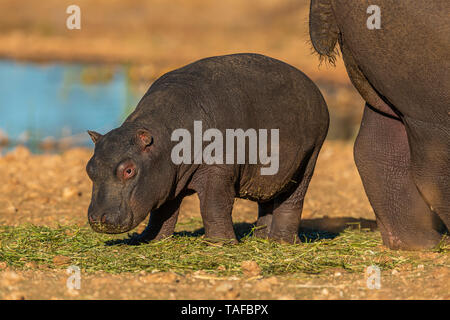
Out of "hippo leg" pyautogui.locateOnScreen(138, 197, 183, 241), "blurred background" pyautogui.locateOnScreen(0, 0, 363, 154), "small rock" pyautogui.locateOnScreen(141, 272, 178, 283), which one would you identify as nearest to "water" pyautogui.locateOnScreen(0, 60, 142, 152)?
"blurred background" pyautogui.locateOnScreen(0, 0, 363, 154)

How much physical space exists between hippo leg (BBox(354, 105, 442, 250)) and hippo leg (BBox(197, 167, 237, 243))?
126cm

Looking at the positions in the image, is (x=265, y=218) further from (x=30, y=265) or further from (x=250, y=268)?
(x=30, y=265)

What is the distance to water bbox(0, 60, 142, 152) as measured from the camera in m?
13.3

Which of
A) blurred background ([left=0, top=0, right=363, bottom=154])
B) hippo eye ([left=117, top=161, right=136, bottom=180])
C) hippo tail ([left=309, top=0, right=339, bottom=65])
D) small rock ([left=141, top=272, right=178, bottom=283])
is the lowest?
small rock ([left=141, top=272, right=178, bottom=283])

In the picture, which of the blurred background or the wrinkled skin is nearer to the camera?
the wrinkled skin

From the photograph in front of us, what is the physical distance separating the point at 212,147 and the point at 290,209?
48.4 inches

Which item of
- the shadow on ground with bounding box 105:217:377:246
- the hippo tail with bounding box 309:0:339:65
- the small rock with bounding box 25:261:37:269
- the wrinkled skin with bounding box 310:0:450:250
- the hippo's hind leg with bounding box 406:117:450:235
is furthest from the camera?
the shadow on ground with bounding box 105:217:377:246

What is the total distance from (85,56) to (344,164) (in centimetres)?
1299

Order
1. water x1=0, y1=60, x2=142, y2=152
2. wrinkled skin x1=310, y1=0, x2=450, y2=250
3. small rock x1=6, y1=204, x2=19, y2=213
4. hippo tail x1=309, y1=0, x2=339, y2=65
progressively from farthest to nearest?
water x1=0, y1=60, x2=142, y2=152 < small rock x1=6, y1=204, x2=19, y2=213 < hippo tail x1=309, y1=0, x2=339, y2=65 < wrinkled skin x1=310, y1=0, x2=450, y2=250

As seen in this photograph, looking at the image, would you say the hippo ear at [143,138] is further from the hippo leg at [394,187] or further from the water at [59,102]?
the water at [59,102]

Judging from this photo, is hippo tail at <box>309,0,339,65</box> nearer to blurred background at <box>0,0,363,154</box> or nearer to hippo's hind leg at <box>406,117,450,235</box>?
hippo's hind leg at <box>406,117,450,235</box>

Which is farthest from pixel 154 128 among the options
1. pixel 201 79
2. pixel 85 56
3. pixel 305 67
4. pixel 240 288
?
pixel 85 56

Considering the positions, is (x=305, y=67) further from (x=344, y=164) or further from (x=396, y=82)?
(x=396, y=82)

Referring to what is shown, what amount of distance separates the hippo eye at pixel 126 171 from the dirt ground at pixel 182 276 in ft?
2.55
